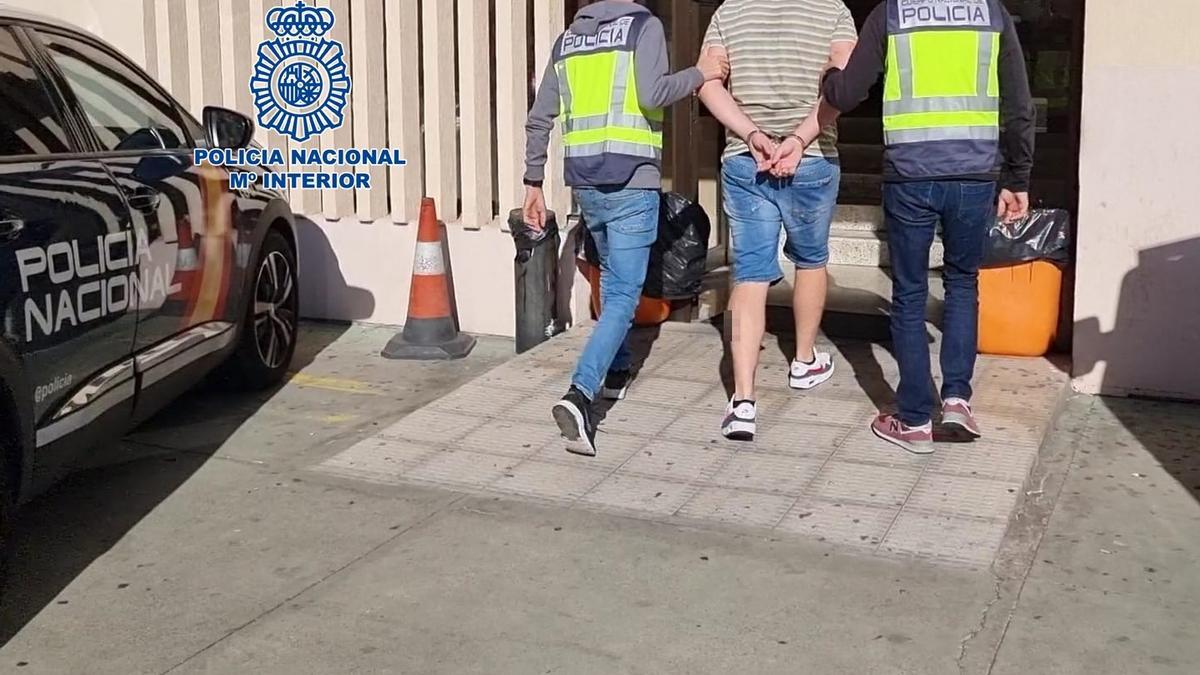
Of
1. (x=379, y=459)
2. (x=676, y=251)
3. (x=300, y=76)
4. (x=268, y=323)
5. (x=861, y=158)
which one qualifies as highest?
(x=300, y=76)

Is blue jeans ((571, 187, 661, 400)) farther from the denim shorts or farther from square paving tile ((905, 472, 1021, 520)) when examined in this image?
square paving tile ((905, 472, 1021, 520))

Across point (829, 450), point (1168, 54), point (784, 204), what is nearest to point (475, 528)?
point (829, 450)

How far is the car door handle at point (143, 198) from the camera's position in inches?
209

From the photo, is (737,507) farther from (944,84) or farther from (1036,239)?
(1036,239)

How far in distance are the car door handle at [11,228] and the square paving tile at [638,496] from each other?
2.13 meters

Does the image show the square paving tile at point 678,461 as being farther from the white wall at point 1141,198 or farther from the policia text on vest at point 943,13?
the white wall at point 1141,198

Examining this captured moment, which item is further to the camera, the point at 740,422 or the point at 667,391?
the point at 667,391

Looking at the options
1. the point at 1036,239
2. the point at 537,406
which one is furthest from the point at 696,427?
the point at 1036,239

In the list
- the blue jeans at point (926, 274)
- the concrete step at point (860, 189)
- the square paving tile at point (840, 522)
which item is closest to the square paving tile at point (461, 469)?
the square paving tile at point (840, 522)

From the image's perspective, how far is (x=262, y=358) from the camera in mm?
6941

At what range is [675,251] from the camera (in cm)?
755

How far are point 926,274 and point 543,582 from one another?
2.03m

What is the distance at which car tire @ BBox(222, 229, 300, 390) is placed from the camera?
6.82 m

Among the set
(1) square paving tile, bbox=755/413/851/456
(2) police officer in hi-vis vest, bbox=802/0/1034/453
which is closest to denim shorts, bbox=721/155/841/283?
(2) police officer in hi-vis vest, bbox=802/0/1034/453
